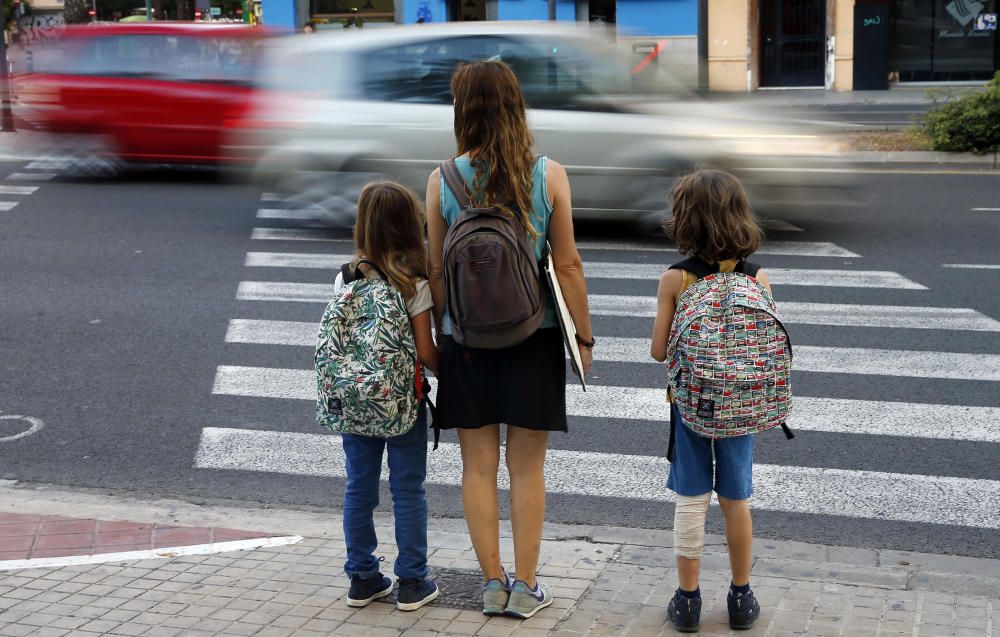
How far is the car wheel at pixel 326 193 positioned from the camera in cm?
1171

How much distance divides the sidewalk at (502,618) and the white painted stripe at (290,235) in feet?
22.6

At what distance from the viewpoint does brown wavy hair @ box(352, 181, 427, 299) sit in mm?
4121

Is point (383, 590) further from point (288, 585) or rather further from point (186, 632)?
point (186, 632)

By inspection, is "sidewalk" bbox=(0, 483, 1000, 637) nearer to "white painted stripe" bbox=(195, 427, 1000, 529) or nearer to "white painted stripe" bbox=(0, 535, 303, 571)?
"white painted stripe" bbox=(0, 535, 303, 571)

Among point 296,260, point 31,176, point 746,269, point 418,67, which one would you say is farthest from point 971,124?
point 746,269

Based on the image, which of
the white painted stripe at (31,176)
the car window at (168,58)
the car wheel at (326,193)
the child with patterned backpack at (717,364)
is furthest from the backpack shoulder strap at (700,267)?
the white painted stripe at (31,176)

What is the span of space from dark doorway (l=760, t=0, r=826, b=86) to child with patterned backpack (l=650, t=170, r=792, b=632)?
30.2m

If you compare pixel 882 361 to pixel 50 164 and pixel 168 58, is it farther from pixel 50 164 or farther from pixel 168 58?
pixel 50 164

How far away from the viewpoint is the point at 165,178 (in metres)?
15.9

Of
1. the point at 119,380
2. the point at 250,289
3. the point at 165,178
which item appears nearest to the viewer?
the point at 119,380

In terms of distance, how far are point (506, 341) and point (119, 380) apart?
4.30m

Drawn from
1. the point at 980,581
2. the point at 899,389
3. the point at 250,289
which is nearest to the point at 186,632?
the point at 980,581

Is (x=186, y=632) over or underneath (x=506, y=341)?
underneath

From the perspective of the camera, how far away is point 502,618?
4.16 m
